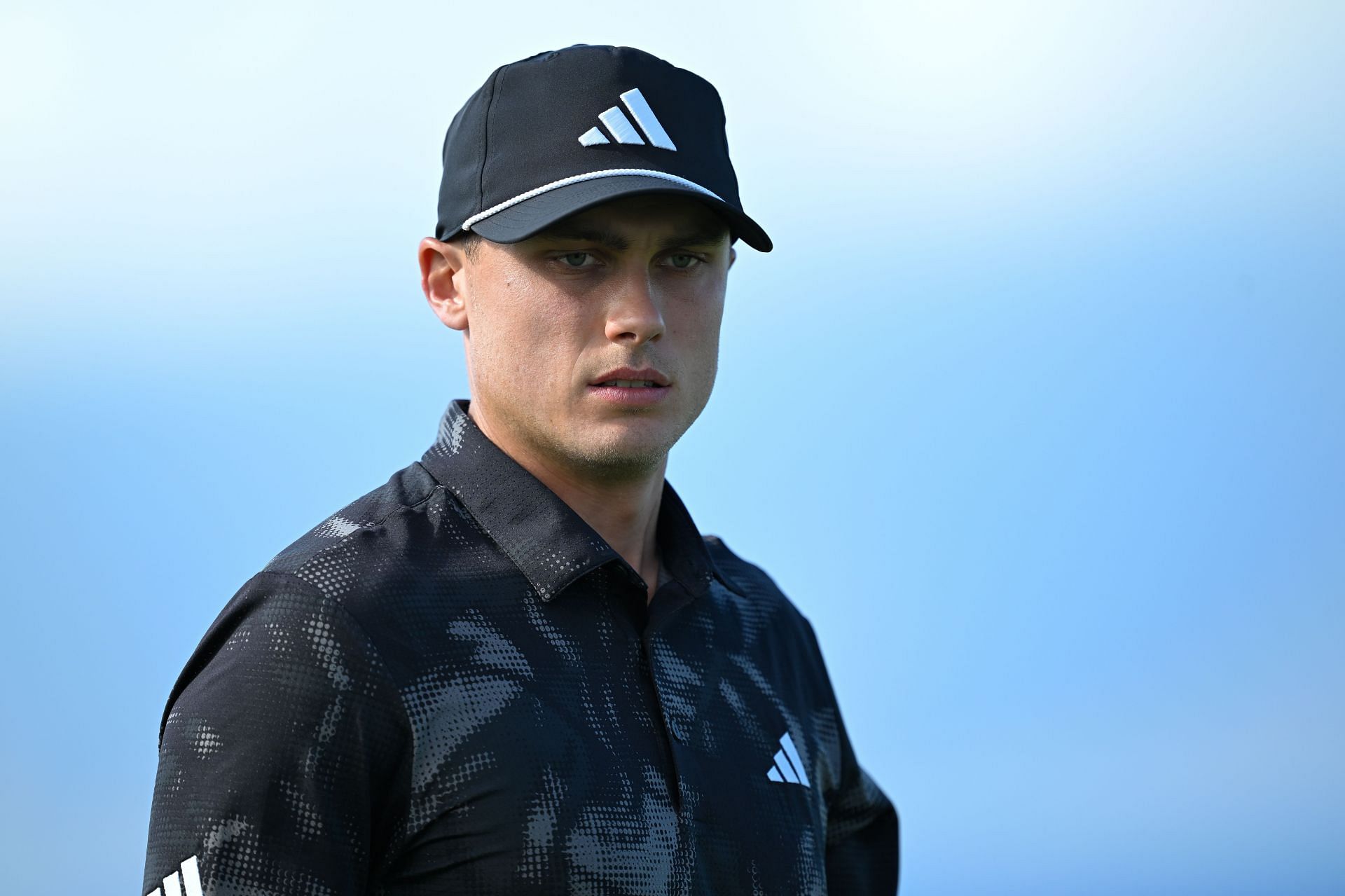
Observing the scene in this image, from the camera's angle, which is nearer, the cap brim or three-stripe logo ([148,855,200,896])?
three-stripe logo ([148,855,200,896])

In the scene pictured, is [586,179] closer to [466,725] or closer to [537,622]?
[537,622]

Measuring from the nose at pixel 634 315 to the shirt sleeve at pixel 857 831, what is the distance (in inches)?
27.9

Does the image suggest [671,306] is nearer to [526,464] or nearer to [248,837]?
[526,464]

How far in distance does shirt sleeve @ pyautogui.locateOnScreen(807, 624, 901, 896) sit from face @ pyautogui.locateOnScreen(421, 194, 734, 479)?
2.05 feet

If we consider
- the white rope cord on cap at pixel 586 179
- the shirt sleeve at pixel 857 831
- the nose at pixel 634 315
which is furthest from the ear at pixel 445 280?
the shirt sleeve at pixel 857 831

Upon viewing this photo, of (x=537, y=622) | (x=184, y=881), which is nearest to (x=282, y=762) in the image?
(x=184, y=881)


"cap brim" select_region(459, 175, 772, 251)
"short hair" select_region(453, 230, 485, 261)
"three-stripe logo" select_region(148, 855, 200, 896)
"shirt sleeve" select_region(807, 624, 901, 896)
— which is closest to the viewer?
"three-stripe logo" select_region(148, 855, 200, 896)

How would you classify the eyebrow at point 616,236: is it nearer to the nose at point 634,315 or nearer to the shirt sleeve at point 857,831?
the nose at point 634,315

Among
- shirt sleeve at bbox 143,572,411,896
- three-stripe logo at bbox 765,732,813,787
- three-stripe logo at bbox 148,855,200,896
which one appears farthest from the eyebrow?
three-stripe logo at bbox 148,855,200,896

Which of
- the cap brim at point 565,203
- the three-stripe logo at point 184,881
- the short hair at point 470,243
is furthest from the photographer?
the short hair at point 470,243

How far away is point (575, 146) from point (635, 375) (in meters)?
0.27

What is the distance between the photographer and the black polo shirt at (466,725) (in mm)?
1395

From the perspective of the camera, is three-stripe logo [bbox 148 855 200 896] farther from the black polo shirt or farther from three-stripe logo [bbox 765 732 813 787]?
three-stripe logo [bbox 765 732 813 787]

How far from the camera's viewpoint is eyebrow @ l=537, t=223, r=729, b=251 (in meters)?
1.63
